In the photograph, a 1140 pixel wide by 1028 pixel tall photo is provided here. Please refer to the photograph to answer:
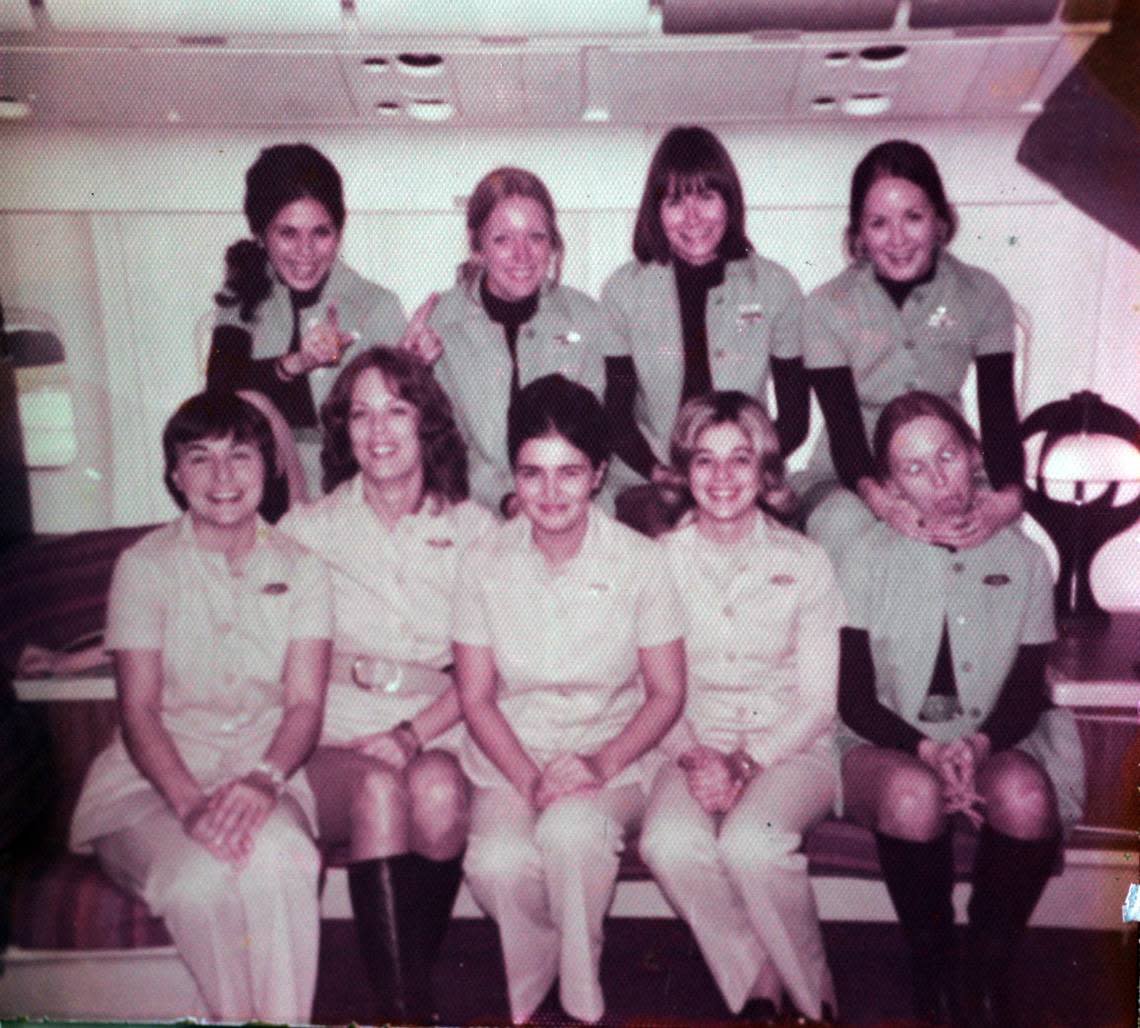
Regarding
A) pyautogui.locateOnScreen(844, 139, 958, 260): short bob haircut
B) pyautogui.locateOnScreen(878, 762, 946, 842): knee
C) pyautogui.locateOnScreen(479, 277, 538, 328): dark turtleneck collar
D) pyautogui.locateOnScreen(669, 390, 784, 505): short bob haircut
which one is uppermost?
pyautogui.locateOnScreen(844, 139, 958, 260): short bob haircut

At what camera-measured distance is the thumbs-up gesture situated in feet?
7.18

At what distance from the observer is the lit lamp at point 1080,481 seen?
2203mm

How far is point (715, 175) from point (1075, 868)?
62.7 inches

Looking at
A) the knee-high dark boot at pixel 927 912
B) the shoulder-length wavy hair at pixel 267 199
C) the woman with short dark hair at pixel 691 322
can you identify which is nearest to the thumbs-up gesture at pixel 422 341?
the shoulder-length wavy hair at pixel 267 199

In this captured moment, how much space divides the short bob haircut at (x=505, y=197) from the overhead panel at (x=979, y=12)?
0.76 metres

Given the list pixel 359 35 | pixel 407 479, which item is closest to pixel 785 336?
pixel 407 479

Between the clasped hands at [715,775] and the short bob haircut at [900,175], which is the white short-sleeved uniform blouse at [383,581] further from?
the short bob haircut at [900,175]

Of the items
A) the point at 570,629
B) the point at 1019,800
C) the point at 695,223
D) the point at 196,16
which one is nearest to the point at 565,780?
the point at 570,629

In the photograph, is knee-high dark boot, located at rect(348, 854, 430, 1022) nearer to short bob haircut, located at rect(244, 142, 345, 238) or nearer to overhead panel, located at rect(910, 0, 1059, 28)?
short bob haircut, located at rect(244, 142, 345, 238)

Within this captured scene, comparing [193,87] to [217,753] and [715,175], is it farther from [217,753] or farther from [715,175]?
[217,753]

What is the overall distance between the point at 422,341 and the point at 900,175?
3.26 ft

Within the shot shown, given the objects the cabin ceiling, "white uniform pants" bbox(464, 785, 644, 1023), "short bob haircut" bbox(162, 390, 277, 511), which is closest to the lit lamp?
the cabin ceiling

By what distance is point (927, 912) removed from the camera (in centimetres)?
220

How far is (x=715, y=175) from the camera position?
2.12 metres
